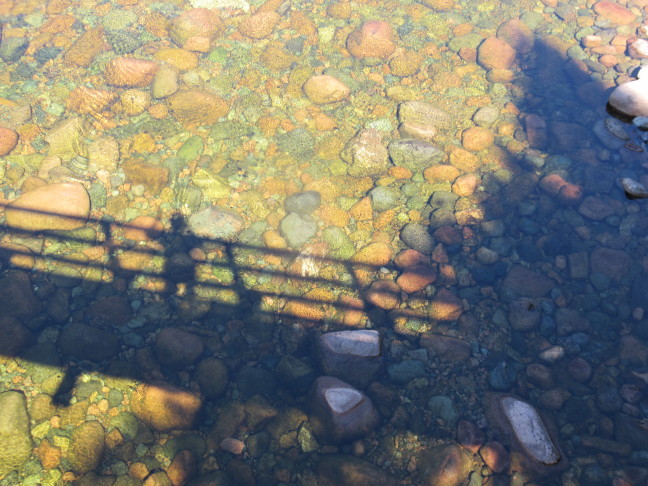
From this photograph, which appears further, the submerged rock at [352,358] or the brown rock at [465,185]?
the brown rock at [465,185]

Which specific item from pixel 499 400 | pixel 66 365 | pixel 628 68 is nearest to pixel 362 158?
pixel 499 400

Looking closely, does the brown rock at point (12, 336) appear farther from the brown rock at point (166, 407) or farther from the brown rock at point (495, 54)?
the brown rock at point (495, 54)

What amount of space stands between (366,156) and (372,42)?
244 cm

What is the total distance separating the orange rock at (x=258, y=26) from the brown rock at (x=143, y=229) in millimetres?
3876

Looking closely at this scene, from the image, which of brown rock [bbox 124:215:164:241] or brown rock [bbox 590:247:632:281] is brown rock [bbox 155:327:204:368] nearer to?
brown rock [bbox 124:215:164:241]

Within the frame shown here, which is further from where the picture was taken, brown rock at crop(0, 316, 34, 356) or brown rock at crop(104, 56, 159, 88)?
brown rock at crop(104, 56, 159, 88)

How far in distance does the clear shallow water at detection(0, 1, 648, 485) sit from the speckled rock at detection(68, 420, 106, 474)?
2cm

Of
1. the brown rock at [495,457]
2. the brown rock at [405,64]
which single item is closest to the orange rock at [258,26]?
the brown rock at [405,64]

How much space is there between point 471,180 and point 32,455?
5.36 metres

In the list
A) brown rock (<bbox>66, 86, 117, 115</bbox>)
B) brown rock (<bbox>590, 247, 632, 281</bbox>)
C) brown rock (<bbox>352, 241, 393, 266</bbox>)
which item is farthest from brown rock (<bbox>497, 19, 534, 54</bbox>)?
brown rock (<bbox>66, 86, 117, 115</bbox>)

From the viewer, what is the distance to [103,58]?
667cm

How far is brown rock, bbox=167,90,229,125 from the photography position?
5.91 metres

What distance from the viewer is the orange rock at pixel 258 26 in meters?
7.06

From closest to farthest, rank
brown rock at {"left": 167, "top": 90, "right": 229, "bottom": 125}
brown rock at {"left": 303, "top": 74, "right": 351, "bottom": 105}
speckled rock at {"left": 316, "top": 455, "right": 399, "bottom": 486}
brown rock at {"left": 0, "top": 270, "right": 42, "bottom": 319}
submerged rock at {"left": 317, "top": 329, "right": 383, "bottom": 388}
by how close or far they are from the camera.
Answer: speckled rock at {"left": 316, "top": 455, "right": 399, "bottom": 486} < submerged rock at {"left": 317, "top": 329, "right": 383, "bottom": 388} < brown rock at {"left": 0, "top": 270, "right": 42, "bottom": 319} < brown rock at {"left": 167, "top": 90, "right": 229, "bottom": 125} < brown rock at {"left": 303, "top": 74, "right": 351, "bottom": 105}
